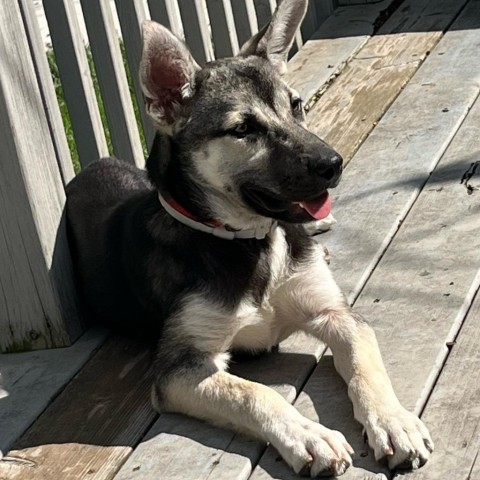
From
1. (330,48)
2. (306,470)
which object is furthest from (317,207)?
(330,48)

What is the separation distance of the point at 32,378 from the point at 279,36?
5.36ft

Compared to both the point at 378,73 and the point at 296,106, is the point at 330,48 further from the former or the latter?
the point at 296,106

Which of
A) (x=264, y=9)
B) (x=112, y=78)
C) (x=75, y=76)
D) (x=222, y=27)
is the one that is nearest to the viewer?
(x=75, y=76)

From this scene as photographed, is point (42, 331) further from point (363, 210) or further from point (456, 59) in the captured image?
point (456, 59)

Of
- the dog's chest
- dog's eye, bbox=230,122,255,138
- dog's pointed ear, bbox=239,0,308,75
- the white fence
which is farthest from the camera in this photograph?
the white fence

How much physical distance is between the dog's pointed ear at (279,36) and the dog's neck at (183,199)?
533mm

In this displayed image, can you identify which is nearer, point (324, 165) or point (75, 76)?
point (324, 165)

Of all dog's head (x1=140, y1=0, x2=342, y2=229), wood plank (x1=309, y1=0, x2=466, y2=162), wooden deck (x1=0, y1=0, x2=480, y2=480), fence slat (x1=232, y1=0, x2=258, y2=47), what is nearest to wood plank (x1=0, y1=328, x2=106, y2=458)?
wooden deck (x1=0, y1=0, x2=480, y2=480)

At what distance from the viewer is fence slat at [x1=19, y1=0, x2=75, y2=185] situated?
509 centimetres

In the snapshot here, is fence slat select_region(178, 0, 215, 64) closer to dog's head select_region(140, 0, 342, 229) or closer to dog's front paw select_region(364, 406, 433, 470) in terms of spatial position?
dog's head select_region(140, 0, 342, 229)

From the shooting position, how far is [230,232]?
4.65 meters

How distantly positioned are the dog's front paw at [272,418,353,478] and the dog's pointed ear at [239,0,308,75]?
59.4 inches

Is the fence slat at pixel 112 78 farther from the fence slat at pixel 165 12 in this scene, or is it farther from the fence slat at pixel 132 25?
the fence slat at pixel 165 12

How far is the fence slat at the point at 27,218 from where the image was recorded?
4895 millimetres
